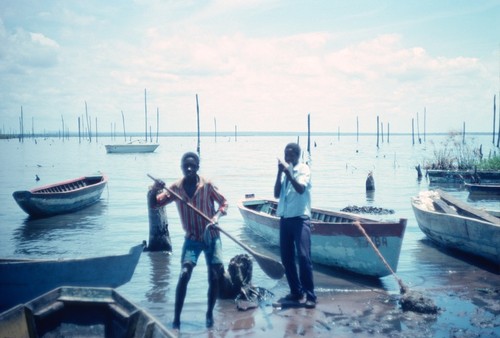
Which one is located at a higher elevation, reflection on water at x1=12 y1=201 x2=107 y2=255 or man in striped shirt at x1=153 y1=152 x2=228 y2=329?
man in striped shirt at x1=153 y1=152 x2=228 y2=329

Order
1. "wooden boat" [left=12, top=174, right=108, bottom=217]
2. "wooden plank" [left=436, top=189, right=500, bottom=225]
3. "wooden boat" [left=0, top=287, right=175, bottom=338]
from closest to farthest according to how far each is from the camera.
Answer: "wooden boat" [left=0, top=287, right=175, bottom=338] < "wooden plank" [left=436, top=189, right=500, bottom=225] < "wooden boat" [left=12, top=174, right=108, bottom=217]

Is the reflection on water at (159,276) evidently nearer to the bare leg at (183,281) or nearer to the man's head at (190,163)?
the bare leg at (183,281)

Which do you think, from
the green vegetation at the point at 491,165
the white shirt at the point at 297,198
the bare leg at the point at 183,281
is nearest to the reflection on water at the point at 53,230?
the bare leg at the point at 183,281

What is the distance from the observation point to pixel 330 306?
7.29 meters

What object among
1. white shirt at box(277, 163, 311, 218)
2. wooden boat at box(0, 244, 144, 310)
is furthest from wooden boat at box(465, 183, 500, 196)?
wooden boat at box(0, 244, 144, 310)

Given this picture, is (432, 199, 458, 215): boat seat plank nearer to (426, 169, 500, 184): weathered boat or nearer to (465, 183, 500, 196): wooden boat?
(465, 183, 500, 196): wooden boat

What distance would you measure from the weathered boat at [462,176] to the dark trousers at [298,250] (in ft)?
70.1

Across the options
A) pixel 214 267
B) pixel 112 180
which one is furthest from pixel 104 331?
pixel 112 180

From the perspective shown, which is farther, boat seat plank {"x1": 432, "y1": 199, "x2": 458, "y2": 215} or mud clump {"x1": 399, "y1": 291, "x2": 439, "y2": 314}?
boat seat plank {"x1": 432, "y1": 199, "x2": 458, "y2": 215}

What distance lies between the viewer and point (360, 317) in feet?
22.4

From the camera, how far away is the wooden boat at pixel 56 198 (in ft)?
55.3

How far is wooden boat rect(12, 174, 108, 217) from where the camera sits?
16844 millimetres

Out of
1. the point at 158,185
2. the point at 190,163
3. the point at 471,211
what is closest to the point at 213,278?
the point at 158,185

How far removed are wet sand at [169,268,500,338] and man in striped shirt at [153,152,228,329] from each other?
895 mm
